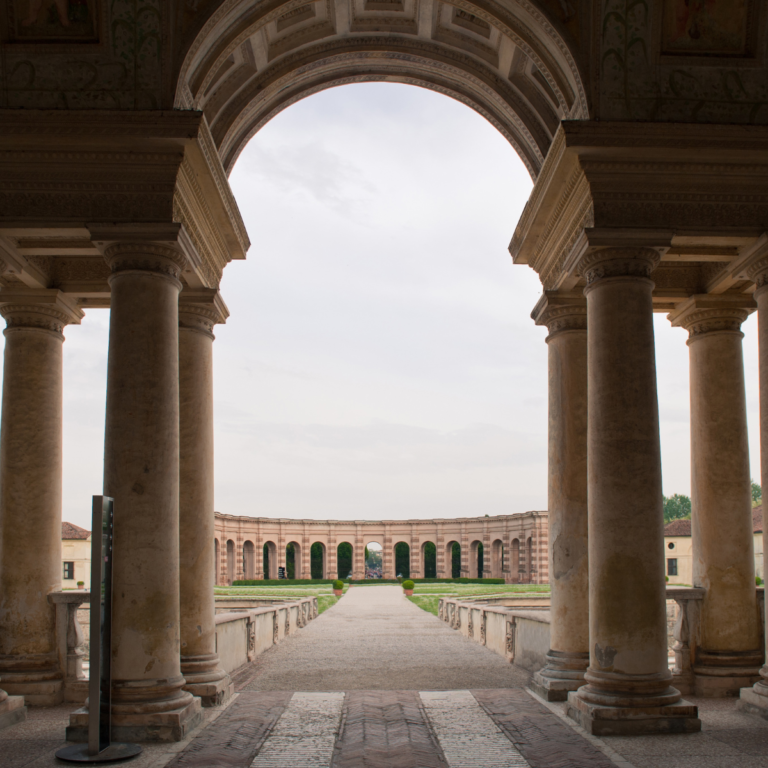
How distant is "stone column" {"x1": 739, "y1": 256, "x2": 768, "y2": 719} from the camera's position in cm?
1359

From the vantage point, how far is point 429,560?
108438 mm

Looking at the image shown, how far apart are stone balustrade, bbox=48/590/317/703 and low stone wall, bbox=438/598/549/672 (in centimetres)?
749

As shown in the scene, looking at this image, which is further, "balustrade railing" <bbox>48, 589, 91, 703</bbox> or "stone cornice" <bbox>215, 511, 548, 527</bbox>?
"stone cornice" <bbox>215, 511, 548, 527</bbox>

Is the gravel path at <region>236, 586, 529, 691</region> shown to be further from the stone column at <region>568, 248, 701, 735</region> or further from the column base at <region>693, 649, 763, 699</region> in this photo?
the stone column at <region>568, 248, 701, 735</region>

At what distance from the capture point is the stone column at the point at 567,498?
51.9ft

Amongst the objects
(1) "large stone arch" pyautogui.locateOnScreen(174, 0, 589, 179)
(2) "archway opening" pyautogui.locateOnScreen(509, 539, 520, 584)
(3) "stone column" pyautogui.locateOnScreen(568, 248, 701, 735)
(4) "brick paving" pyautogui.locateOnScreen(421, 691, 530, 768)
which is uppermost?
(1) "large stone arch" pyautogui.locateOnScreen(174, 0, 589, 179)

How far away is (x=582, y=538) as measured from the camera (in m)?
16.1

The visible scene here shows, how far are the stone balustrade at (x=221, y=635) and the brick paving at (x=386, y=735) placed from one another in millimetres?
4656

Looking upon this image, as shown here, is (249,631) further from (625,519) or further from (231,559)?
(231,559)

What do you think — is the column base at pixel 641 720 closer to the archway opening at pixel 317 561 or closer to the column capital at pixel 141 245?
the column capital at pixel 141 245

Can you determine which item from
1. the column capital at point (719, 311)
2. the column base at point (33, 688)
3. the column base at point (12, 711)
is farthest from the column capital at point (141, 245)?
the column capital at point (719, 311)

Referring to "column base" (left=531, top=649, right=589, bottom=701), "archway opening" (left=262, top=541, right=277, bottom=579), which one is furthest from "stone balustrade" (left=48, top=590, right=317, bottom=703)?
"archway opening" (left=262, top=541, right=277, bottom=579)

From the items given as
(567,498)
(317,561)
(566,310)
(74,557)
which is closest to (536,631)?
(567,498)

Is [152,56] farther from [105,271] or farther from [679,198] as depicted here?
[679,198]
